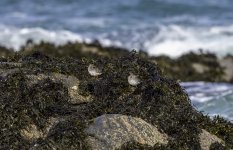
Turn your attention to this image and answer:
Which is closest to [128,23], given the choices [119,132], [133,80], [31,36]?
[31,36]

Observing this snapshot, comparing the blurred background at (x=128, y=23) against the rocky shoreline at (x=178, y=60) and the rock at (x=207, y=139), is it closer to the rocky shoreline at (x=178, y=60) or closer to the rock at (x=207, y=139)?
the rocky shoreline at (x=178, y=60)

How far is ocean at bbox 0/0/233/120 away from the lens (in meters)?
16.1

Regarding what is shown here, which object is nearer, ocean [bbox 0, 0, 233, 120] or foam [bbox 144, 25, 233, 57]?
foam [bbox 144, 25, 233, 57]

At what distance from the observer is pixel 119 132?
4.56 meters

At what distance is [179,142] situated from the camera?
4.69 m

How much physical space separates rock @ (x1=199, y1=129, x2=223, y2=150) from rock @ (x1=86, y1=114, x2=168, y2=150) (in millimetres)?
284

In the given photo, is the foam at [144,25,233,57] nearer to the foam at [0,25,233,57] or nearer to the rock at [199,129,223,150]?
the foam at [0,25,233,57]

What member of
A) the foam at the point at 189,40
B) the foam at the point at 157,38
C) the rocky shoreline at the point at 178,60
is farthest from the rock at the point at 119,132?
the foam at the point at 157,38

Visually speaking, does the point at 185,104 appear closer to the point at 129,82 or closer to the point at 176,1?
the point at 129,82

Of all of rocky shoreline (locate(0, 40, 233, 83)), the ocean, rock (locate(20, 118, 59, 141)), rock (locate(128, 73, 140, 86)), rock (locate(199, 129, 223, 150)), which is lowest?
the ocean

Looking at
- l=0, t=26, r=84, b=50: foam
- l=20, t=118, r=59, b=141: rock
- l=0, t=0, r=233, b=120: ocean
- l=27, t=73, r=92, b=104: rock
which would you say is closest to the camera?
l=20, t=118, r=59, b=141: rock

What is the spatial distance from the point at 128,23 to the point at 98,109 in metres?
14.0

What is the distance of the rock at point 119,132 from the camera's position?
14.7 ft

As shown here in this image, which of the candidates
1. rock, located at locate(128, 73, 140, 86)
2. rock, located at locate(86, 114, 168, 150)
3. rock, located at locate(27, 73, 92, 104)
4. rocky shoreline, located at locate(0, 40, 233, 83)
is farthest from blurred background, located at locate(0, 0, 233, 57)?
rock, located at locate(86, 114, 168, 150)
